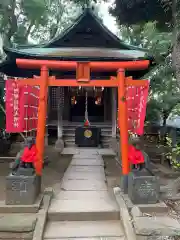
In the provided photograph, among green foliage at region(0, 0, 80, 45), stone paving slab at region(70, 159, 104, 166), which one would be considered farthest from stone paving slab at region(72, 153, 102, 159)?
green foliage at region(0, 0, 80, 45)

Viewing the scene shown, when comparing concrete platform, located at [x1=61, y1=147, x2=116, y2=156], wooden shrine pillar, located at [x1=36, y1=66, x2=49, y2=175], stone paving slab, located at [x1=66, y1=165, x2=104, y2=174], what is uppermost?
wooden shrine pillar, located at [x1=36, y1=66, x2=49, y2=175]

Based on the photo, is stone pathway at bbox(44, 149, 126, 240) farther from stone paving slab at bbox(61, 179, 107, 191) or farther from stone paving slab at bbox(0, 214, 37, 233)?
Result: stone paving slab at bbox(0, 214, 37, 233)

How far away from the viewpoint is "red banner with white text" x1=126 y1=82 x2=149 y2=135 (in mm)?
7137

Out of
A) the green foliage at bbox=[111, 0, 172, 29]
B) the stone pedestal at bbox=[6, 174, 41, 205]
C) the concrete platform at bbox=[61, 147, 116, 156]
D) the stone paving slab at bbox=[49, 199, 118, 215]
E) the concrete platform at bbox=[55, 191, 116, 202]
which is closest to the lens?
the stone paving slab at bbox=[49, 199, 118, 215]

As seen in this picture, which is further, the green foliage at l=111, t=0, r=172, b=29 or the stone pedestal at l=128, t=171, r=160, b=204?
the green foliage at l=111, t=0, r=172, b=29

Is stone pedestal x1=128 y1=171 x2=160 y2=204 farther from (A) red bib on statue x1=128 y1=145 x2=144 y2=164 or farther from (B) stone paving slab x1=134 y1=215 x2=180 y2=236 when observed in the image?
(B) stone paving slab x1=134 y1=215 x2=180 y2=236

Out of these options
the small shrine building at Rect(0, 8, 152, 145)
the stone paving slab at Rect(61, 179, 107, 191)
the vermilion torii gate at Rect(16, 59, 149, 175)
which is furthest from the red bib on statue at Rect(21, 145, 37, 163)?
the small shrine building at Rect(0, 8, 152, 145)

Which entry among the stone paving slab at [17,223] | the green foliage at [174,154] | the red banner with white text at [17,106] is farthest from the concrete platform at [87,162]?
the stone paving slab at [17,223]

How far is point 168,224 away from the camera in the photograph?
5043 mm

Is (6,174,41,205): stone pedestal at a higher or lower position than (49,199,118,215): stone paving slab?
higher

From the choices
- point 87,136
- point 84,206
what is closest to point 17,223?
point 84,206

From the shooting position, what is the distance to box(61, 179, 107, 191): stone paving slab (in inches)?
280

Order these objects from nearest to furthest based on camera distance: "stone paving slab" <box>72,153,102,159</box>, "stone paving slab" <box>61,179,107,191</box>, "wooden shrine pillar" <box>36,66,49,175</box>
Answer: "wooden shrine pillar" <box>36,66,49,175</box>, "stone paving slab" <box>61,179,107,191</box>, "stone paving slab" <box>72,153,102,159</box>

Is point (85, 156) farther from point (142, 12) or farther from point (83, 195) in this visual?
point (142, 12)
